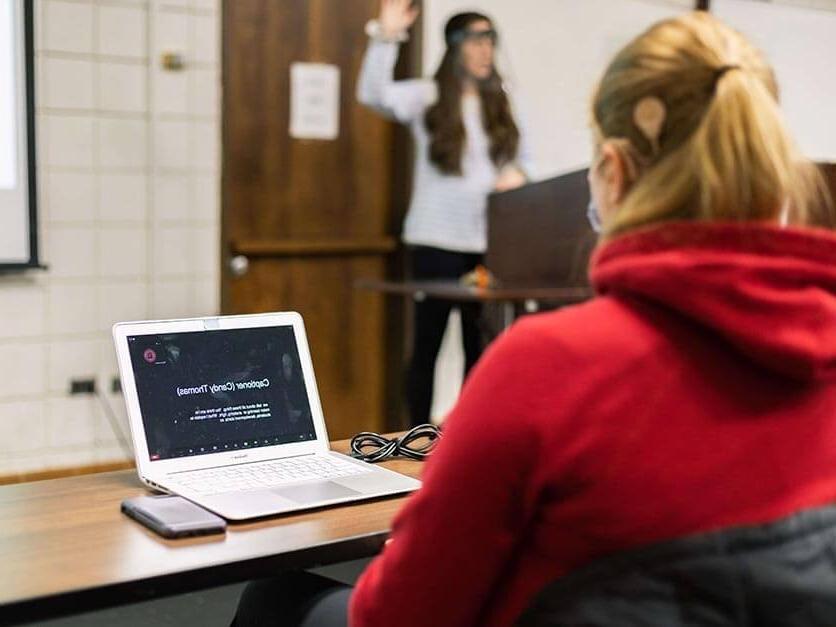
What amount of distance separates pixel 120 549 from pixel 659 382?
58 centimetres

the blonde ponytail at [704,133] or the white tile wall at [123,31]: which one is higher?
the white tile wall at [123,31]

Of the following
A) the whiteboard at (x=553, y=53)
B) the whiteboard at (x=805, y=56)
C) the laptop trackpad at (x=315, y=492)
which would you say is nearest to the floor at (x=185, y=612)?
the laptop trackpad at (x=315, y=492)

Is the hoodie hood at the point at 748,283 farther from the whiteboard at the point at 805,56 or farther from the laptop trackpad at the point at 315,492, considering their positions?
the whiteboard at the point at 805,56

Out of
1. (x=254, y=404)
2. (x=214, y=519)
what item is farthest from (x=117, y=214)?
(x=214, y=519)

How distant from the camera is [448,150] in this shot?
3.85 m

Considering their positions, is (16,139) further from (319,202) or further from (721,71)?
(721,71)

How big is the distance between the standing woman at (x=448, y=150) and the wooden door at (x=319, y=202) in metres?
0.35

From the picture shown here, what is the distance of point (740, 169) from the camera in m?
0.93

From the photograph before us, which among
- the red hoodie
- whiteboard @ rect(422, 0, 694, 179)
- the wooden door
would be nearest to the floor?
the red hoodie

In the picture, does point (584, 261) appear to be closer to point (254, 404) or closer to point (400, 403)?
point (400, 403)

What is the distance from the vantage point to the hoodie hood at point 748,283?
89 centimetres

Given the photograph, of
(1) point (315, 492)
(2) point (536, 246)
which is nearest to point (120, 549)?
(1) point (315, 492)

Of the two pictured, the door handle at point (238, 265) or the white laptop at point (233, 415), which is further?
the door handle at point (238, 265)

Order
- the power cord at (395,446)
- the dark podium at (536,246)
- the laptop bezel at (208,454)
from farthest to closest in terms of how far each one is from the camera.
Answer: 1. the dark podium at (536,246)
2. the power cord at (395,446)
3. the laptop bezel at (208,454)
